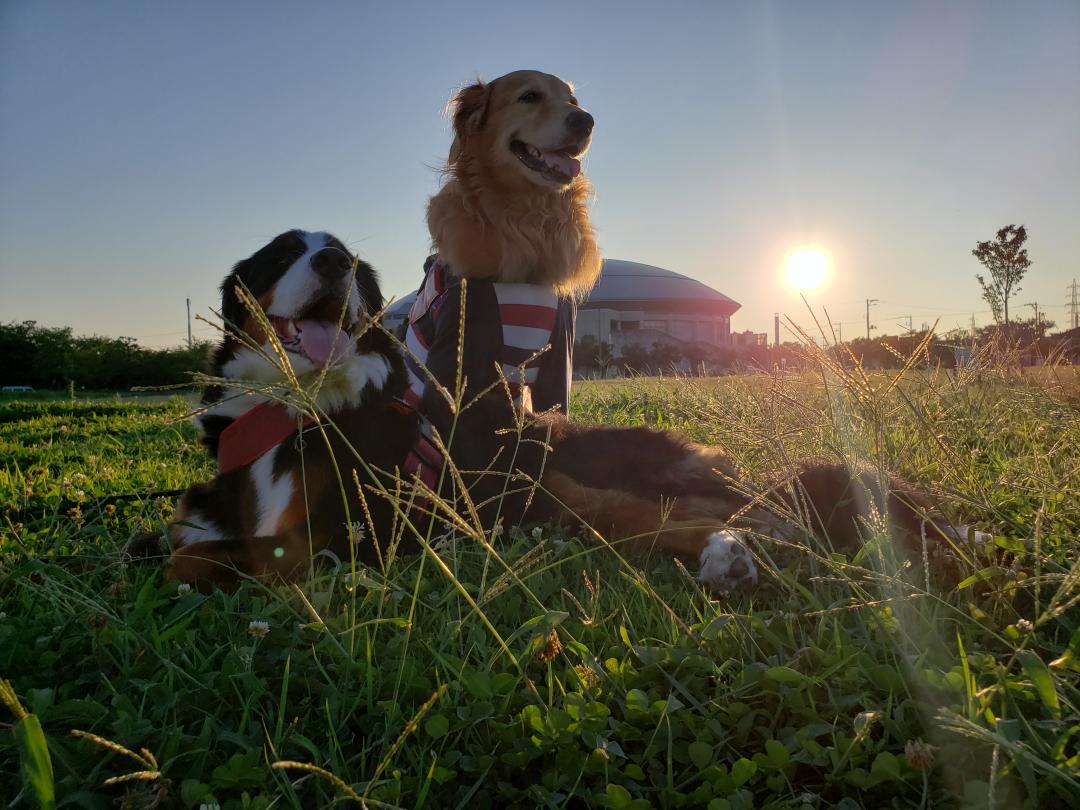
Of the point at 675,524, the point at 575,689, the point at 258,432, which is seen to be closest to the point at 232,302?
the point at 258,432

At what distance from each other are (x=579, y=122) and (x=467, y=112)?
80cm

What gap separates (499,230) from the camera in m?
3.94

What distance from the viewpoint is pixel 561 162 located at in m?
4.17

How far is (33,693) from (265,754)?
19.5 inches

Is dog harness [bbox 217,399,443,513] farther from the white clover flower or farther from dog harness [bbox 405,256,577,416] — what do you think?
dog harness [bbox 405,256,577,416]

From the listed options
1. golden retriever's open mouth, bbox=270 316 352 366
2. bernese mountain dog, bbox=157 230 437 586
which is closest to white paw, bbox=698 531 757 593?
bernese mountain dog, bbox=157 230 437 586

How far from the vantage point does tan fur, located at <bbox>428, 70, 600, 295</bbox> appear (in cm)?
388

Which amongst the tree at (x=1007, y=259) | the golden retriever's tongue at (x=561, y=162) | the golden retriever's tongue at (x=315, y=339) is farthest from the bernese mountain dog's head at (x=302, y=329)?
the tree at (x=1007, y=259)

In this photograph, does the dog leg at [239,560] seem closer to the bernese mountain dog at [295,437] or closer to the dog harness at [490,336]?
the bernese mountain dog at [295,437]

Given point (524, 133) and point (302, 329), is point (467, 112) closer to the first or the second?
point (524, 133)

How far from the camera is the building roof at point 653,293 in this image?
56.3 metres

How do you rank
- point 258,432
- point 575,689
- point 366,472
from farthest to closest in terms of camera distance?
1. point 258,432
2. point 366,472
3. point 575,689

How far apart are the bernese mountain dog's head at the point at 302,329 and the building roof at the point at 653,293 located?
50751mm

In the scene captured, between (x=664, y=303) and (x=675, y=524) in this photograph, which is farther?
(x=664, y=303)
